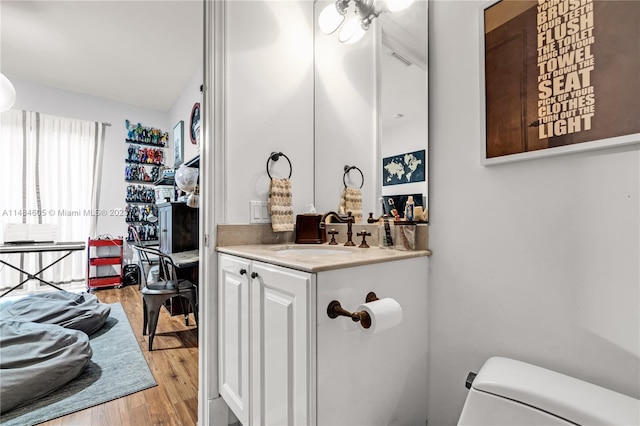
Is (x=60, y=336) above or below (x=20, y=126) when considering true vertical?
below

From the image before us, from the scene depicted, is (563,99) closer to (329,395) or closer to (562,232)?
(562,232)

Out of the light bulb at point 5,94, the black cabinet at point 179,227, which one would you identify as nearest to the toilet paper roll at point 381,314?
the black cabinet at point 179,227

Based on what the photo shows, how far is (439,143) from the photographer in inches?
47.1

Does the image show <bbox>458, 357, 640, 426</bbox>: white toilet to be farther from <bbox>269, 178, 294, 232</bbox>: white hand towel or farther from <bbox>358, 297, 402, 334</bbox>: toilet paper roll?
<bbox>269, 178, 294, 232</bbox>: white hand towel

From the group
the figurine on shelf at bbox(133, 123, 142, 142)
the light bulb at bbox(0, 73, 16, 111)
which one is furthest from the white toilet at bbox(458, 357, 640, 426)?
the figurine on shelf at bbox(133, 123, 142, 142)

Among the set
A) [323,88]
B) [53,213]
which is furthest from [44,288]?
[323,88]

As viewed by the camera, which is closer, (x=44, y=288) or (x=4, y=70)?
(x=4, y=70)

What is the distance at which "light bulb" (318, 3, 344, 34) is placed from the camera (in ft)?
4.97

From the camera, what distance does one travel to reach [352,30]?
1.53m

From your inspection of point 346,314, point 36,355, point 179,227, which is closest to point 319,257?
point 346,314

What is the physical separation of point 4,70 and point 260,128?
14.1 feet

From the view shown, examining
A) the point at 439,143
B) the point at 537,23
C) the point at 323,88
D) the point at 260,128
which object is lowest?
the point at 439,143

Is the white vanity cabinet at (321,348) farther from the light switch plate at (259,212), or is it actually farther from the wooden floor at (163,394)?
the wooden floor at (163,394)

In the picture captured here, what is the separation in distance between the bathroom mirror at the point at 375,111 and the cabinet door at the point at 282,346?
68cm
